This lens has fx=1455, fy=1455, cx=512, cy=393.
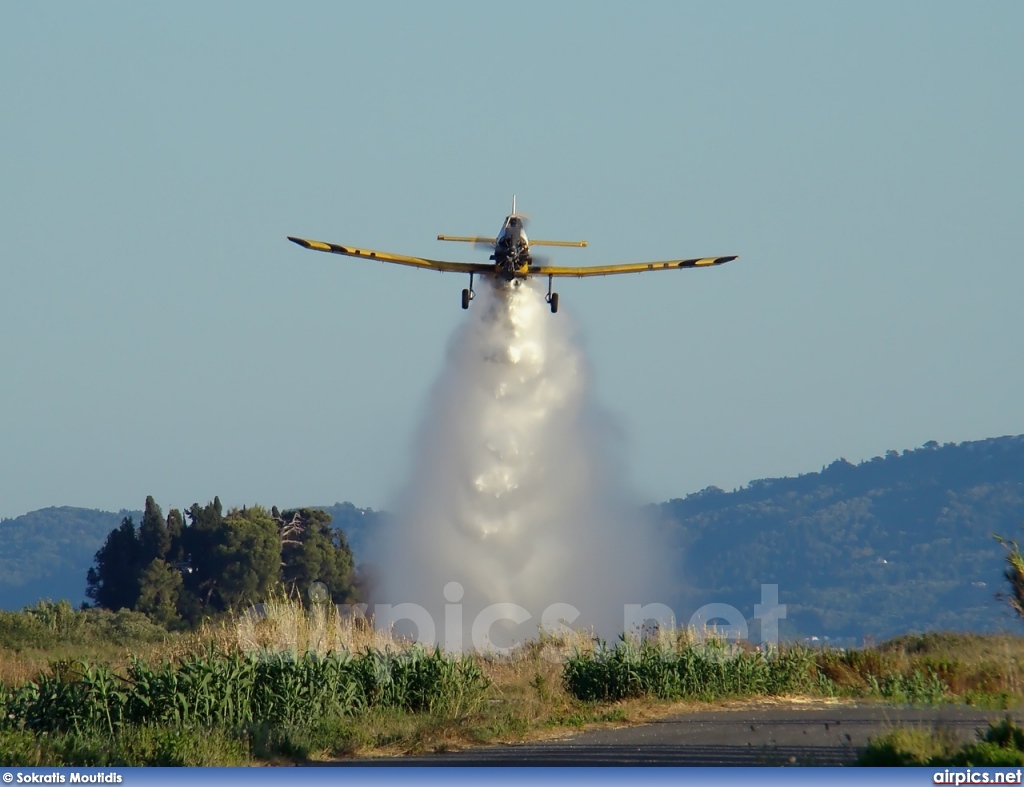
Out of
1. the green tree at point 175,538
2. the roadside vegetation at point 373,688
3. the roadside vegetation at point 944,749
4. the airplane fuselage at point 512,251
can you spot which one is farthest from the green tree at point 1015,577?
the green tree at point 175,538

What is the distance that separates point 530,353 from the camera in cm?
5859

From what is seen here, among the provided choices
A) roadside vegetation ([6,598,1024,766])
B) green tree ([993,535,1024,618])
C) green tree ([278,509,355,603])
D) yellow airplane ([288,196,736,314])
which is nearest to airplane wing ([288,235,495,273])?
yellow airplane ([288,196,736,314])

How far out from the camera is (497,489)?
59531 mm

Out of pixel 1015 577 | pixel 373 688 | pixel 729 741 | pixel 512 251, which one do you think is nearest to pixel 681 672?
pixel 373 688

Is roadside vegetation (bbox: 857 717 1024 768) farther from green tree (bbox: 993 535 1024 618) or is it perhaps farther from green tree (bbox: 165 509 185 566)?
green tree (bbox: 165 509 185 566)

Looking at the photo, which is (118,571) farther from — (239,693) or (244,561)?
(239,693)

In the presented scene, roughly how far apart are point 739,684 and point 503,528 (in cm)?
3025

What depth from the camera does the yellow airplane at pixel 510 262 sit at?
152 feet

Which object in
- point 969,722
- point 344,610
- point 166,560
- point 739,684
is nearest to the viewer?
point 969,722

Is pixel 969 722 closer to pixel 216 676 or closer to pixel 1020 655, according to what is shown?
pixel 1020 655

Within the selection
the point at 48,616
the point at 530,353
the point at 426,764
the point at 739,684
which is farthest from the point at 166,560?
the point at 426,764

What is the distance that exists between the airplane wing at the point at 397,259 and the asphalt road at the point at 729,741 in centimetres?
2392

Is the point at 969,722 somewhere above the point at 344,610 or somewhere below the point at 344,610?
below

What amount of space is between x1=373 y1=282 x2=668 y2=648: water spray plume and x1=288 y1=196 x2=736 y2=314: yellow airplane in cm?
643
